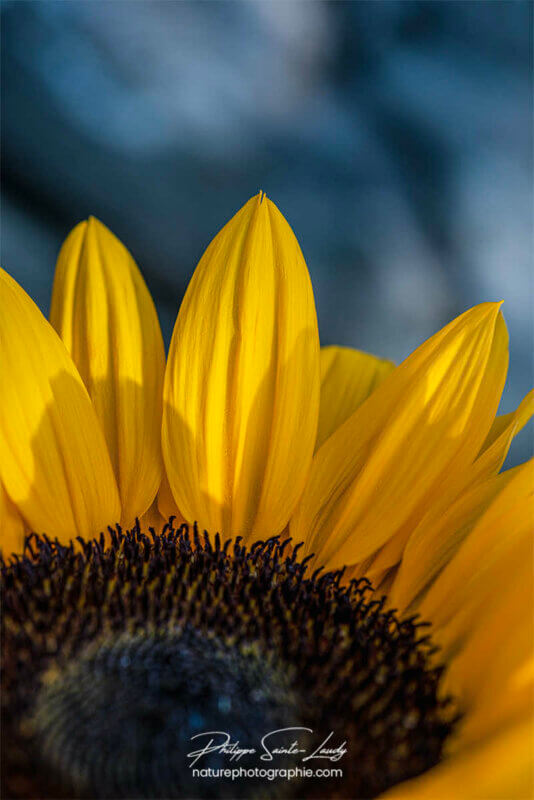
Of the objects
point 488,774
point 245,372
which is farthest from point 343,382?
point 488,774

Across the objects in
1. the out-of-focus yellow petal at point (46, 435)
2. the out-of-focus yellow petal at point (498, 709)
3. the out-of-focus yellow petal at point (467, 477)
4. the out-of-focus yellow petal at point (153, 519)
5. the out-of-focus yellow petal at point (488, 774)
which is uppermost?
the out-of-focus yellow petal at point (46, 435)

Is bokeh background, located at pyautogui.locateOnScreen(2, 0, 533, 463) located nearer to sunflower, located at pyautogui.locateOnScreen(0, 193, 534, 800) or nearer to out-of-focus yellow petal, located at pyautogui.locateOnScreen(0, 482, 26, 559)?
sunflower, located at pyautogui.locateOnScreen(0, 193, 534, 800)

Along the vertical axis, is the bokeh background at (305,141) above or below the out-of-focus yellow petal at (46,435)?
above

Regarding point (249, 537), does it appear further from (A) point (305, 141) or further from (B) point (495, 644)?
(A) point (305, 141)

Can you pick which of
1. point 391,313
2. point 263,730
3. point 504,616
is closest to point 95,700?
point 263,730
